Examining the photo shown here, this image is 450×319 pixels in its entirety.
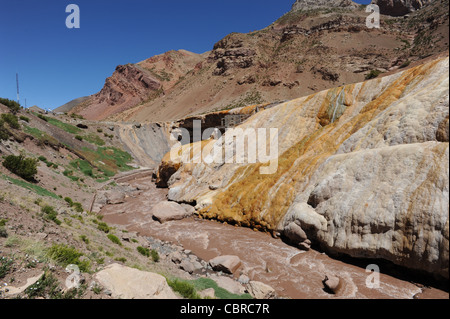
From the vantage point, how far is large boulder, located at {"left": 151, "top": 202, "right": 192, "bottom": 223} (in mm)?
17969

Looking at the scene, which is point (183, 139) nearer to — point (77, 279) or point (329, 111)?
point (329, 111)

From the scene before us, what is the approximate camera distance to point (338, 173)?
12.2 metres

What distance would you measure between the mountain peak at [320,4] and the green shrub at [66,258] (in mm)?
125646

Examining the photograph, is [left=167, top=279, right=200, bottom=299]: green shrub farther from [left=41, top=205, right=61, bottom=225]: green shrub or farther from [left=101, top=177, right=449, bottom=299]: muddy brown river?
[left=41, top=205, right=61, bottom=225]: green shrub

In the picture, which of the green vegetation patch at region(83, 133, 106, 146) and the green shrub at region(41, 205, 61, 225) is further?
the green vegetation patch at region(83, 133, 106, 146)

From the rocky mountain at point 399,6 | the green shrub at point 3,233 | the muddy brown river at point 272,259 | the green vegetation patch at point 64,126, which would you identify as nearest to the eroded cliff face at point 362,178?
the muddy brown river at point 272,259

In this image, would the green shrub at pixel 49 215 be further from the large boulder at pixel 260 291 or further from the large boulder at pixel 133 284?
the large boulder at pixel 260 291

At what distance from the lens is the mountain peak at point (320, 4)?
96.9m

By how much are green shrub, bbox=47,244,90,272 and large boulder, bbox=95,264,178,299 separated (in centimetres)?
61

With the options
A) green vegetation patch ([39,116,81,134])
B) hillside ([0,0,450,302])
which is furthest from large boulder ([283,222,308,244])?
green vegetation patch ([39,116,81,134])

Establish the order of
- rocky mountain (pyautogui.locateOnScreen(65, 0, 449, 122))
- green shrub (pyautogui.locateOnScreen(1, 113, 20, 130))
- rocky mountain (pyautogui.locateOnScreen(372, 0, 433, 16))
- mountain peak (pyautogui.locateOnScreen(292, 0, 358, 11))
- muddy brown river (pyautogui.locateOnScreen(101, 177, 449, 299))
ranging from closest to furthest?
muddy brown river (pyautogui.locateOnScreen(101, 177, 449, 299)) → green shrub (pyautogui.locateOnScreen(1, 113, 20, 130)) → rocky mountain (pyautogui.locateOnScreen(65, 0, 449, 122)) → rocky mountain (pyautogui.locateOnScreen(372, 0, 433, 16)) → mountain peak (pyautogui.locateOnScreen(292, 0, 358, 11))

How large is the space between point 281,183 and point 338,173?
4331 mm

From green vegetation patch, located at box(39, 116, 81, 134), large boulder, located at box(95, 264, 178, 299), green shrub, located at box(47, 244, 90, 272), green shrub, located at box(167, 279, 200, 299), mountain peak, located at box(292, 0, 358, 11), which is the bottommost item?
green shrub, located at box(167, 279, 200, 299)

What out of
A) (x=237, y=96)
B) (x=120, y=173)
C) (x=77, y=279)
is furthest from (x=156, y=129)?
(x=77, y=279)
